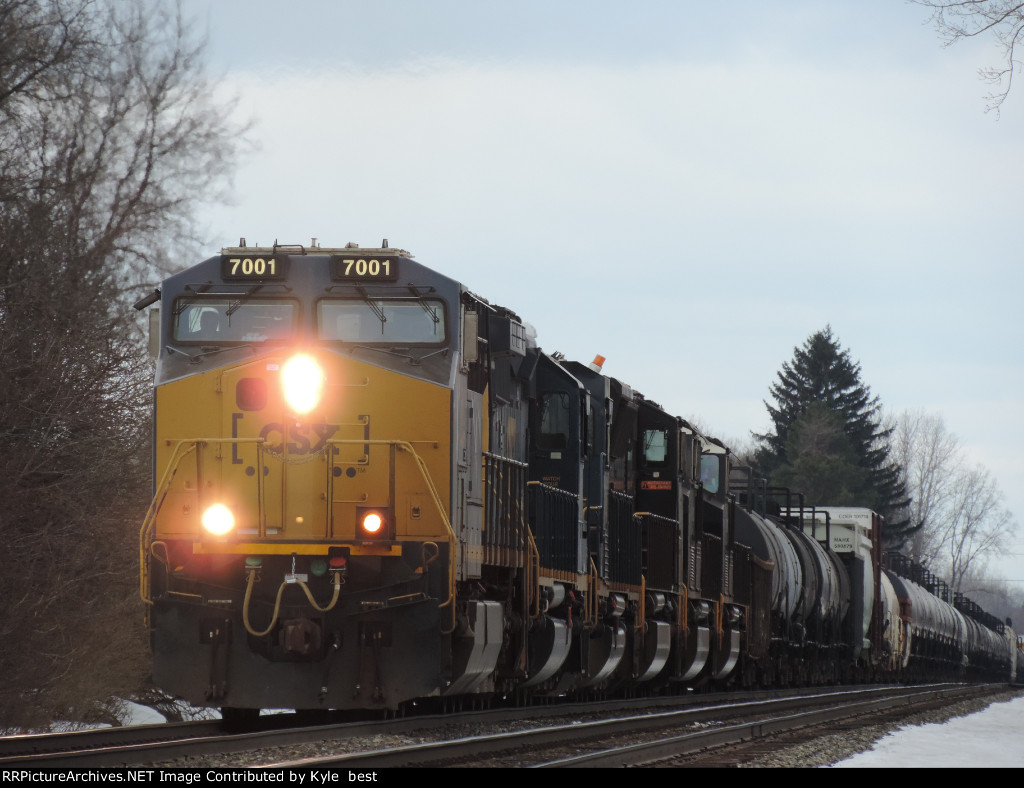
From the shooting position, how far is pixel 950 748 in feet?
41.6

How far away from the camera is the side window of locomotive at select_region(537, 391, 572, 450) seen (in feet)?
54.3

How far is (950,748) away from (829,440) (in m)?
73.4

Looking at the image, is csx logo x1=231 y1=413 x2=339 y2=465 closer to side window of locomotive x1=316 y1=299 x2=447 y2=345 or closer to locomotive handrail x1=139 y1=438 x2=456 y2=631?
locomotive handrail x1=139 y1=438 x2=456 y2=631

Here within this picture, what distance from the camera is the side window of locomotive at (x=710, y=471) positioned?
24.2m

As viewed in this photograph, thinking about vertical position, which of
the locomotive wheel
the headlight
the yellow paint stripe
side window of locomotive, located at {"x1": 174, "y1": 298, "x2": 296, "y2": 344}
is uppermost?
side window of locomotive, located at {"x1": 174, "y1": 298, "x2": 296, "y2": 344}

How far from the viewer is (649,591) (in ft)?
66.1

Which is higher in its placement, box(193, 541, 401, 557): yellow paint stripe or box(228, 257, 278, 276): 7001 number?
box(228, 257, 278, 276): 7001 number

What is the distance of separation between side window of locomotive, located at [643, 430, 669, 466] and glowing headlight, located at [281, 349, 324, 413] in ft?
31.9

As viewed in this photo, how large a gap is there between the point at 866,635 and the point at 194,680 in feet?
86.2

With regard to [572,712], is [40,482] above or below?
above

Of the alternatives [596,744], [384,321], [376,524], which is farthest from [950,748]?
[384,321]

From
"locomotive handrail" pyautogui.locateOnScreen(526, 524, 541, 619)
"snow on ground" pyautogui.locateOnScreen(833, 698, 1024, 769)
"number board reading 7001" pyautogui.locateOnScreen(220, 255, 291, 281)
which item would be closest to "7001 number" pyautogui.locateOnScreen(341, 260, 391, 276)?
"number board reading 7001" pyautogui.locateOnScreen(220, 255, 291, 281)

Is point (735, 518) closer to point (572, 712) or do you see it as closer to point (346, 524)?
point (572, 712)
